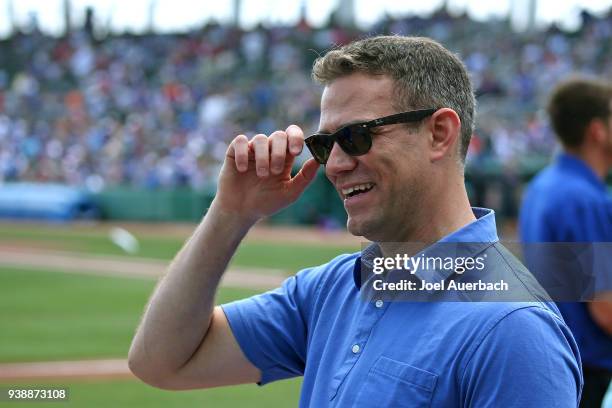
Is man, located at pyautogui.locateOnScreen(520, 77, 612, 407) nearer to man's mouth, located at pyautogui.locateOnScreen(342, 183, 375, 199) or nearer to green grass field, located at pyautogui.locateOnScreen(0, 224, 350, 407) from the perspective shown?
man's mouth, located at pyautogui.locateOnScreen(342, 183, 375, 199)

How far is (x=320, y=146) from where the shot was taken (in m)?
2.55

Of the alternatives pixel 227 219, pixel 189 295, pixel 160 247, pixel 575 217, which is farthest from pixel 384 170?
pixel 160 247

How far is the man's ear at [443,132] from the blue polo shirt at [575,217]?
166cm

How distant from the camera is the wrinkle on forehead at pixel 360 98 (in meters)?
2.40

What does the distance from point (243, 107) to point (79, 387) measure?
2388cm

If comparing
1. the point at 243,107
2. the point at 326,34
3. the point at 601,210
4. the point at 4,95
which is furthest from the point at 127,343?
the point at 4,95

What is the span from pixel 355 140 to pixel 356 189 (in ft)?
0.42

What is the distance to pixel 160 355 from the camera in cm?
275

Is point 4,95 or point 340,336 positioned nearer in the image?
point 340,336

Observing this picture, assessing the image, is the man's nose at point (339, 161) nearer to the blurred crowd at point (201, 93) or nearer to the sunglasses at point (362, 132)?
the sunglasses at point (362, 132)

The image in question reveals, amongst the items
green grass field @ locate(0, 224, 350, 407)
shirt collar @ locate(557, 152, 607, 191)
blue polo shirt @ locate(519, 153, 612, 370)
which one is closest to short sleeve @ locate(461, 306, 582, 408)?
blue polo shirt @ locate(519, 153, 612, 370)

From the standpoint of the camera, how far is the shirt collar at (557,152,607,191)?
13.9 feet

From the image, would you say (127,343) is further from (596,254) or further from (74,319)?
(596,254)

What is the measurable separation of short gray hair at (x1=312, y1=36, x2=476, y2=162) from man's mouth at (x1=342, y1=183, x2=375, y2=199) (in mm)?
212
